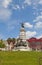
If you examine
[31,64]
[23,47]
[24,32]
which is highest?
[24,32]

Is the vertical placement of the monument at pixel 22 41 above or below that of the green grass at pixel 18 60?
above

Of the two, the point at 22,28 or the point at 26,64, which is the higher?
the point at 22,28

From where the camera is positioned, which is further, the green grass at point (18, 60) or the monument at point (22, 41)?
the monument at point (22, 41)

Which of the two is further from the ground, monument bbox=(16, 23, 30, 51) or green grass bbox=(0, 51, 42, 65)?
monument bbox=(16, 23, 30, 51)

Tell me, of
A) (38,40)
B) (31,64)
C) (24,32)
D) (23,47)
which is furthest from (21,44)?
(31,64)

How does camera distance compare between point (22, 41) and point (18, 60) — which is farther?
point (22, 41)

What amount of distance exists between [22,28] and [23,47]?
→ 55.2 ft

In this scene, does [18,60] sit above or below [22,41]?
below

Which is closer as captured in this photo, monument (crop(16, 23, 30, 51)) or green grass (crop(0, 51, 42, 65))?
green grass (crop(0, 51, 42, 65))

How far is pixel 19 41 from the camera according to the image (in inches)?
4651

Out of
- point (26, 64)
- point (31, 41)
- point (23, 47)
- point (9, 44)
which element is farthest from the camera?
point (31, 41)

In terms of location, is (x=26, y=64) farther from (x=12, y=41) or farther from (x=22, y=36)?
(x=12, y=41)

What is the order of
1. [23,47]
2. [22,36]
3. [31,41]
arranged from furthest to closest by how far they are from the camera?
1. [31,41]
2. [22,36]
3. [23,47]

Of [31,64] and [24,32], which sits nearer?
[31,64]
